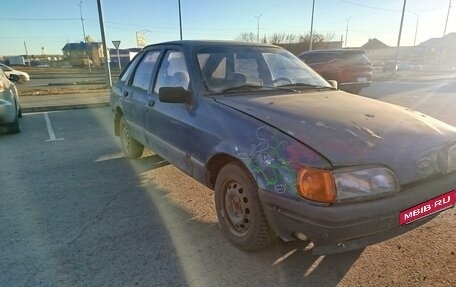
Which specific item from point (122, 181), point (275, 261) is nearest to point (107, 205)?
point (122, 181)

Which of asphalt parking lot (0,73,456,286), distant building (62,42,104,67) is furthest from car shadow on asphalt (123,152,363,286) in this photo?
distant building (62,42,104,67)

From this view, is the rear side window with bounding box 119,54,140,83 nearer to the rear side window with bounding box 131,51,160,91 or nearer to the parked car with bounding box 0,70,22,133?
the rear side window with bounding box 131,51,160,91

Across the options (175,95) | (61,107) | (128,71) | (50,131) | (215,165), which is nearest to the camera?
(215,165)

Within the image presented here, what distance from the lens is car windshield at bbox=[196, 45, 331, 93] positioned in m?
3.27

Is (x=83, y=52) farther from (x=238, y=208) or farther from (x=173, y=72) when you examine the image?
(x=238, y=208)

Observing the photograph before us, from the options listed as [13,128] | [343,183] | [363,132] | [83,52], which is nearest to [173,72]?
[363,132]

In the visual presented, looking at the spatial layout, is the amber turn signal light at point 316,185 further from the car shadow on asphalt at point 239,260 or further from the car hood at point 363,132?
the car shadow on asphalt at point 239,260

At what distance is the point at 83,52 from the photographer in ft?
237

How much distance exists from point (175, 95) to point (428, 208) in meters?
2.23

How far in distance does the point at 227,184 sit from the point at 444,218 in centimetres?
223

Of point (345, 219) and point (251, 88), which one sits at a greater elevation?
point (251, 88)

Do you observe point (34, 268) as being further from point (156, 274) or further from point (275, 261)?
point (275, 261)

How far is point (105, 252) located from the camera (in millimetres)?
2709

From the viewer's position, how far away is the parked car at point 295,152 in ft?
6.68
